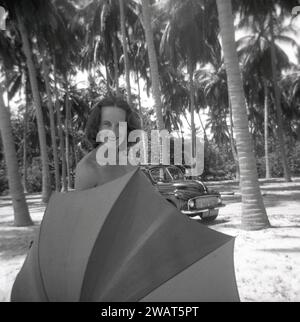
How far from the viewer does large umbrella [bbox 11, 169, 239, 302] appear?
4.59 ft

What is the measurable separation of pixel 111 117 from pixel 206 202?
8.05 meters

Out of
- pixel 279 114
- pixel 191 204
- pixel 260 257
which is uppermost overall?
pixel 279 114

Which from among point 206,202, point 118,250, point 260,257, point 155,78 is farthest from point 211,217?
point 118,250

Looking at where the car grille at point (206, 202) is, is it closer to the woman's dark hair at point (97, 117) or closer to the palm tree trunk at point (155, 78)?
the palm tree trunk at point (155, 78)

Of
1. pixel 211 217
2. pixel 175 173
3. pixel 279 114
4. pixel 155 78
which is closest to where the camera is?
pixel 211 217

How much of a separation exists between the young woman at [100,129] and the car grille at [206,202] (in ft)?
25.2

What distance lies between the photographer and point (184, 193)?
934 centimetres

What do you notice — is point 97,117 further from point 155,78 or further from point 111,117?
point 155,78

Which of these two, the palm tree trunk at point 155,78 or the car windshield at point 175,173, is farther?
the palm tree trunk at point 155,78

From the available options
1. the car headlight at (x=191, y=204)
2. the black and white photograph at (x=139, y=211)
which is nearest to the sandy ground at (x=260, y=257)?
the black and white photograph at (x=139, y=211)

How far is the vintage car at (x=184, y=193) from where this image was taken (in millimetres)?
9227

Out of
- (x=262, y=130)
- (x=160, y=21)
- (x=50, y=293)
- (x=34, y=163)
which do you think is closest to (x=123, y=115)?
(x=50, y=293)

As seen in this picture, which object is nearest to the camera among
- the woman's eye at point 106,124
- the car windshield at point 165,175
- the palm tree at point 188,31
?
the woman's eye at point 106,124
